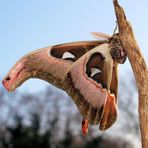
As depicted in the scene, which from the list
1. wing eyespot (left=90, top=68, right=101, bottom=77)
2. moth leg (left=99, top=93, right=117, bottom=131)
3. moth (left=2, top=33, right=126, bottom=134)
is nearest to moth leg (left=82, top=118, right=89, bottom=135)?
moth (left=2, top=33, right=126, bottom=134)

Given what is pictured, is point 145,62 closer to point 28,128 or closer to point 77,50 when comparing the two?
point 77,50

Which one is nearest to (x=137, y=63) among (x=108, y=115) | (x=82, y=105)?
(x=108, y=115)

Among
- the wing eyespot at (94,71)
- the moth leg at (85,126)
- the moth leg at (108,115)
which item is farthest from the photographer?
the wing eyespot at (94,71)

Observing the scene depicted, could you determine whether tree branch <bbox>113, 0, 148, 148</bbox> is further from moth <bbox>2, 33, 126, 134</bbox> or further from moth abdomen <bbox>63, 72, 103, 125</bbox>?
moth abdomen <bbox>63, 72, 103, 125</bbox>

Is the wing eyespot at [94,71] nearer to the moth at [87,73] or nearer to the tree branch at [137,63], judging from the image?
the moth at [87,73]

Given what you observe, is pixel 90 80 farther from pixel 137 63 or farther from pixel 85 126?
pixel 137 63

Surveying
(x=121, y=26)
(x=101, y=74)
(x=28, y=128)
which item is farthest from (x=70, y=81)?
(x=28, y=128)

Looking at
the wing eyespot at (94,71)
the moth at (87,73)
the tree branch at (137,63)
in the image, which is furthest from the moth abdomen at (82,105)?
the tree branch at (137,63)
